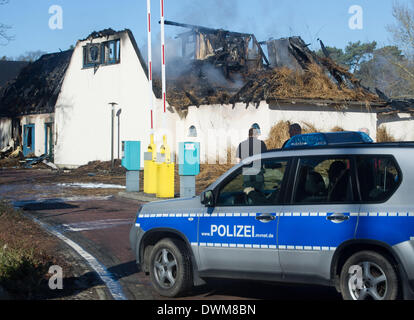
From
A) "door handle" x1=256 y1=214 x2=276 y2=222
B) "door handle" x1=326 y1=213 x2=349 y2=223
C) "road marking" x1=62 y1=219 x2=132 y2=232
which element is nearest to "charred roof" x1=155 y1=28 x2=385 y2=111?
"road marking" x1=62 y1=219 x2=132 y2=232

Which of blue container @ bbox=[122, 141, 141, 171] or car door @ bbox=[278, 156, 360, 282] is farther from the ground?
blue container @ bbox=[122, 141, 141, 171]

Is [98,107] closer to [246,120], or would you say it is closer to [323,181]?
[246,120]

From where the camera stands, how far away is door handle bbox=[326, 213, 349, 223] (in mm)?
5785

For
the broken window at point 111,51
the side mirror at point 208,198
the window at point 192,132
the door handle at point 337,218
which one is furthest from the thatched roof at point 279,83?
the door handle at point 337,218

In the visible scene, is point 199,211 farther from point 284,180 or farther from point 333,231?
point 333,231

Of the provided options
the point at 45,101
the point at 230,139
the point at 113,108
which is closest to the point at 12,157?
the point at 45,101

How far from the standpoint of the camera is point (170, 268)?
7.00m

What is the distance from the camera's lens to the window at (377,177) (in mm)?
5712

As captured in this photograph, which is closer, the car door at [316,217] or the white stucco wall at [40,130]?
→ the car door at [316,217]

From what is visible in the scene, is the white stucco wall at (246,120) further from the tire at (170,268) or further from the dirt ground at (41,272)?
the tire at (170,268)

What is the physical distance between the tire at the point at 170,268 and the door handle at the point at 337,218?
6.08ft

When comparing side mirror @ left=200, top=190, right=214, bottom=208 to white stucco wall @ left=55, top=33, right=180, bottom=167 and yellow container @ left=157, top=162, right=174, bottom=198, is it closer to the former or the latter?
yellow container @ left=157, top=162, right=174, bottom=198

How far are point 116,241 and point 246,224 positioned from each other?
503 cm

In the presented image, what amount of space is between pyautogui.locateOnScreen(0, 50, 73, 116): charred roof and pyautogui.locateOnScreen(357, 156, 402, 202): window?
3167cm
